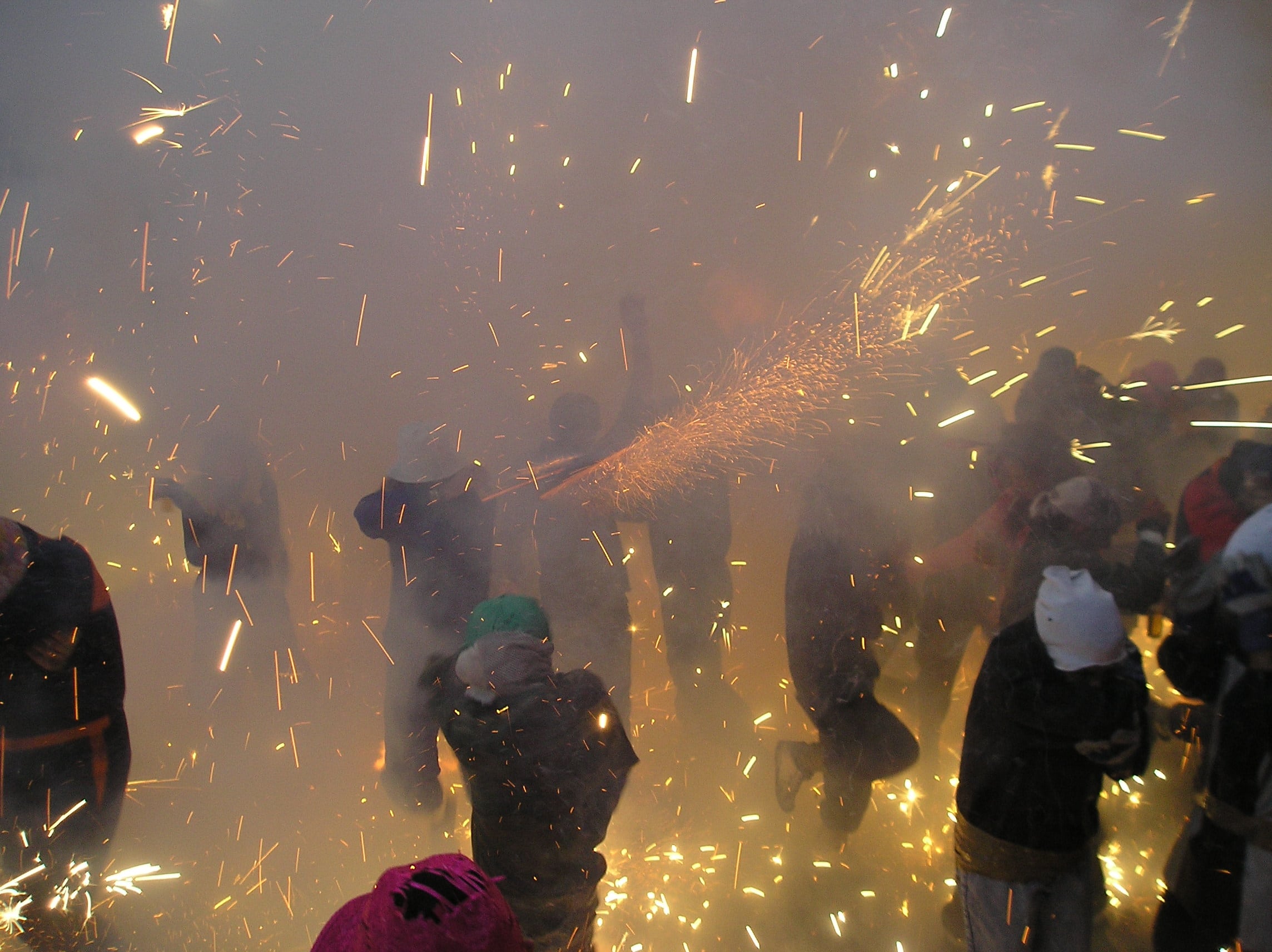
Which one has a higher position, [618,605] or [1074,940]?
[618,605]

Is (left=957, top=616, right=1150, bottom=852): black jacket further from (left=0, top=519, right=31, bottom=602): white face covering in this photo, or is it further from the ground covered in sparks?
(left=0, top=519, right=31, bottom=602): white face covering

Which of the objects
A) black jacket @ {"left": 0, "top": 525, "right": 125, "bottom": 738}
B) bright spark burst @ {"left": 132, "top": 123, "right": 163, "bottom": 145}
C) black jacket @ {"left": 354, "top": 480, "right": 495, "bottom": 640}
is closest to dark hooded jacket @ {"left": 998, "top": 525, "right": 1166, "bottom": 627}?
black jacket @ {"left": 354, "top": 480, "right": 495, "bottom": 640}

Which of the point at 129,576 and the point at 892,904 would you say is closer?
the point at 892,904

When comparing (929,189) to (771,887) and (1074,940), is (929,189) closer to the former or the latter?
(1074,940)

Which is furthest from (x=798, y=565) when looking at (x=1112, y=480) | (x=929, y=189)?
(x=929, y=189)

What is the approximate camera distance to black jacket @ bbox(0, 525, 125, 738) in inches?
58.6

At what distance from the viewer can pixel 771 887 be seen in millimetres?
1731

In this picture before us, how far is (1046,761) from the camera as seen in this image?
1.28 m

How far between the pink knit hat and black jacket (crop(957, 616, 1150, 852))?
1094mm

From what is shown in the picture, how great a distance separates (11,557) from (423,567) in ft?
3.10

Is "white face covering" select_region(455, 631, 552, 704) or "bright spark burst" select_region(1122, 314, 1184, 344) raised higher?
"bright spark burst" select_region(1122, 314, 1184, 344)

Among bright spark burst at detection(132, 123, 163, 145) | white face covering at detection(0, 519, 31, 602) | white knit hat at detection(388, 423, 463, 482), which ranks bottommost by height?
white face covering at detection(0, 519, 31, 602)

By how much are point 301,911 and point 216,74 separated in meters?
2.81

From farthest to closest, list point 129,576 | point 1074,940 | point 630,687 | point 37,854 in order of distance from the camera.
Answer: point 129,576 < point 630,687 < point 37,854 < point 1074,940
